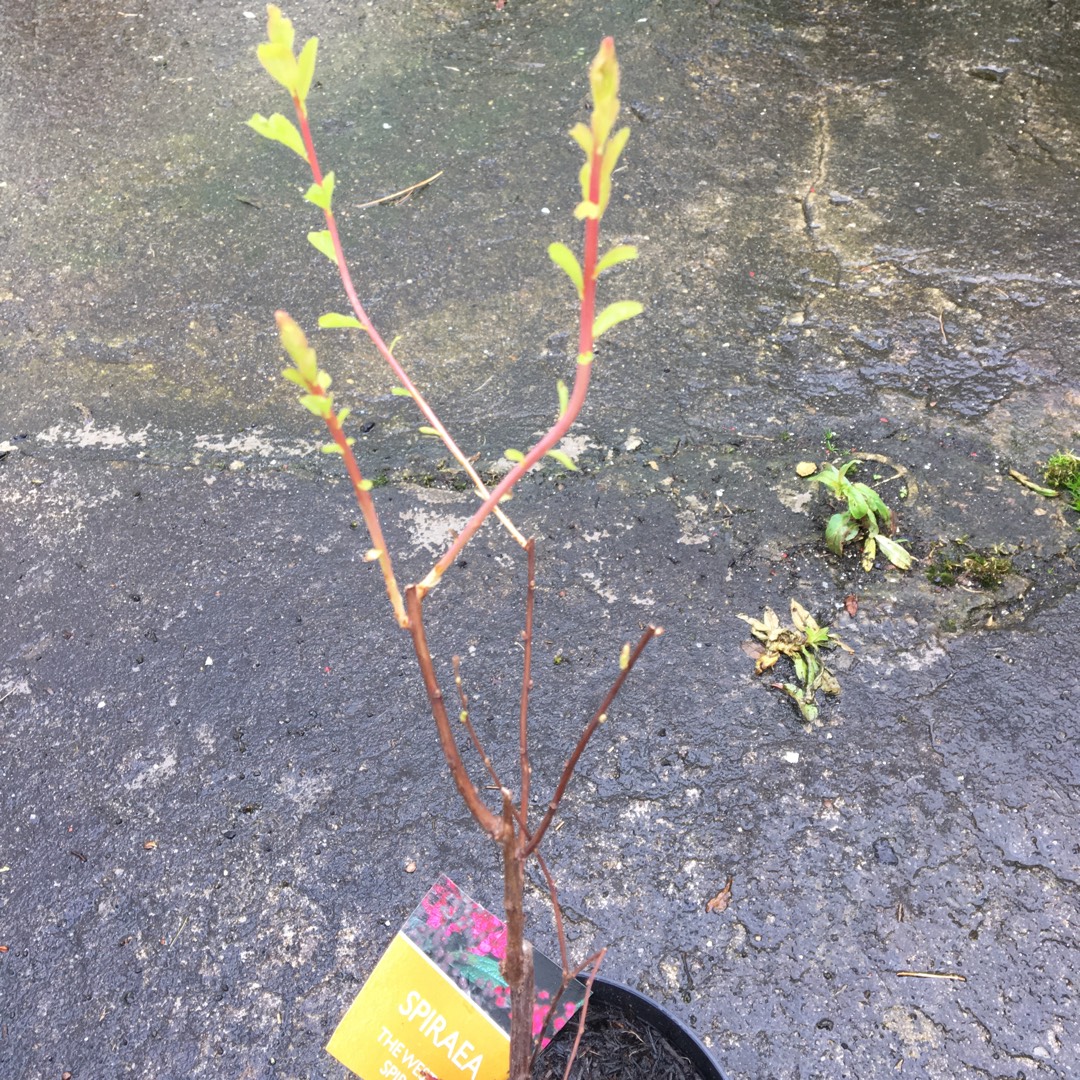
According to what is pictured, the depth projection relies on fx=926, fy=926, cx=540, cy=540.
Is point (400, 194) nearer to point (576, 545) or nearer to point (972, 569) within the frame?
point (576, 545)

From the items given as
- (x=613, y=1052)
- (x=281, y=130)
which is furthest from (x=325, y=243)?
(x=613, y=1052)

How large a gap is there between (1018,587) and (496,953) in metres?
1.36

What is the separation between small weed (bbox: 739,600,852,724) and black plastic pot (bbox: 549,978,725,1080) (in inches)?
29.1

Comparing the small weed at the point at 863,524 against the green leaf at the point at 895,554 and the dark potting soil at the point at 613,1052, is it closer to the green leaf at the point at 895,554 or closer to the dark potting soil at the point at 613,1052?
the green leaf at the point at 895,554

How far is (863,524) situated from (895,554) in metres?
0.10

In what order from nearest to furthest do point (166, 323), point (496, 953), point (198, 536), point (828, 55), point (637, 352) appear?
1. point (496, 953)
2. point (198, 536)
3. point (637, 352)
4. point (166, 323)
5. point (828, 55)

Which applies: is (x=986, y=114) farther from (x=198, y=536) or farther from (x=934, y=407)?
(x=198, y=536)

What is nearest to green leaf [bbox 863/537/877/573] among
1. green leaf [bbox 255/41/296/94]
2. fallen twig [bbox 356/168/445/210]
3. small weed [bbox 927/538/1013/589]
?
small weed [bbox 927/538/1013/589]

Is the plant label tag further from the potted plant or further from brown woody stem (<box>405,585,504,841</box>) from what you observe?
brown woody stem (<box>405,585,504,841</box>)

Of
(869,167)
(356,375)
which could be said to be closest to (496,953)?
(356,375)

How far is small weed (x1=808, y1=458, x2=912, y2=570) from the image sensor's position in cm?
198

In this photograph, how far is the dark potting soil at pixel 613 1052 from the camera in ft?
3.92

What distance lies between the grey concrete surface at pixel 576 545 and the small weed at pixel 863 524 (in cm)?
7

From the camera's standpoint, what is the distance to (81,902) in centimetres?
165
